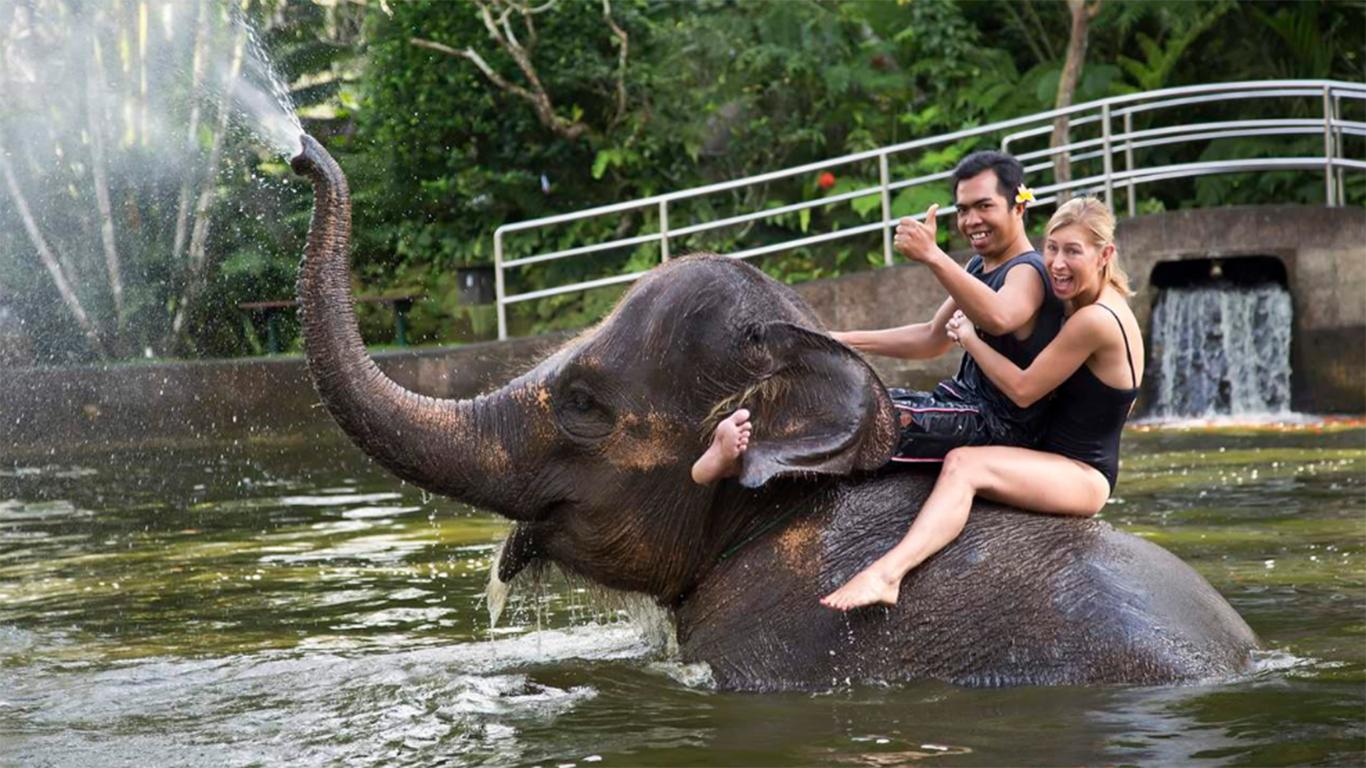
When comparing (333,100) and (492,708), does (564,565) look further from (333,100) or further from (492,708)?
(333,100)

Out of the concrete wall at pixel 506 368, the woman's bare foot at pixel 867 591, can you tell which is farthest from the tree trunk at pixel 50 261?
the woman's bare foot at pixel 867 591

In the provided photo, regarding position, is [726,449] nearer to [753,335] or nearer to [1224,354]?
[753,335]

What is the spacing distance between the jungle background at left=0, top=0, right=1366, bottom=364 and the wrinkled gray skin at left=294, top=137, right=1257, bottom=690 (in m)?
13.4

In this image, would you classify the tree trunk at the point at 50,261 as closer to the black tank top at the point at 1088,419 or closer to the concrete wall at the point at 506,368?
the concrete wall at the point at 506,368

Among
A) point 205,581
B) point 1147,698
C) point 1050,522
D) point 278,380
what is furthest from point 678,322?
point 278,380

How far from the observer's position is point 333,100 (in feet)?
65.2

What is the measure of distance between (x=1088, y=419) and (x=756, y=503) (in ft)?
3.26


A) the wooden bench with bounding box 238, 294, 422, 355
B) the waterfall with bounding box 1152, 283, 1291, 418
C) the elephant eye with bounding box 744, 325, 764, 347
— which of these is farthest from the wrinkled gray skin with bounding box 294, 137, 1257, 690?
the wooden bench with bounding box 238, 294, 422, 355

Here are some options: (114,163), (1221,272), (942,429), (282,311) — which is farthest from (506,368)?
(942,429)

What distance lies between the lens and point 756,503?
5969mm

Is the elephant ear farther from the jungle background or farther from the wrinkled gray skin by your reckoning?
the jungle background

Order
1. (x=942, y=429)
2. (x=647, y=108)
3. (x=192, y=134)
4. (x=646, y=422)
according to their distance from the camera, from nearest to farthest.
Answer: (x=646, y=422)
(x=942, y=429)
(x=192, y=134)
(x=647, y=108)

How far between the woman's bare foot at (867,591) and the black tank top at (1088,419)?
2.38 ft

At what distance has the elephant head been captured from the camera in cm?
573
